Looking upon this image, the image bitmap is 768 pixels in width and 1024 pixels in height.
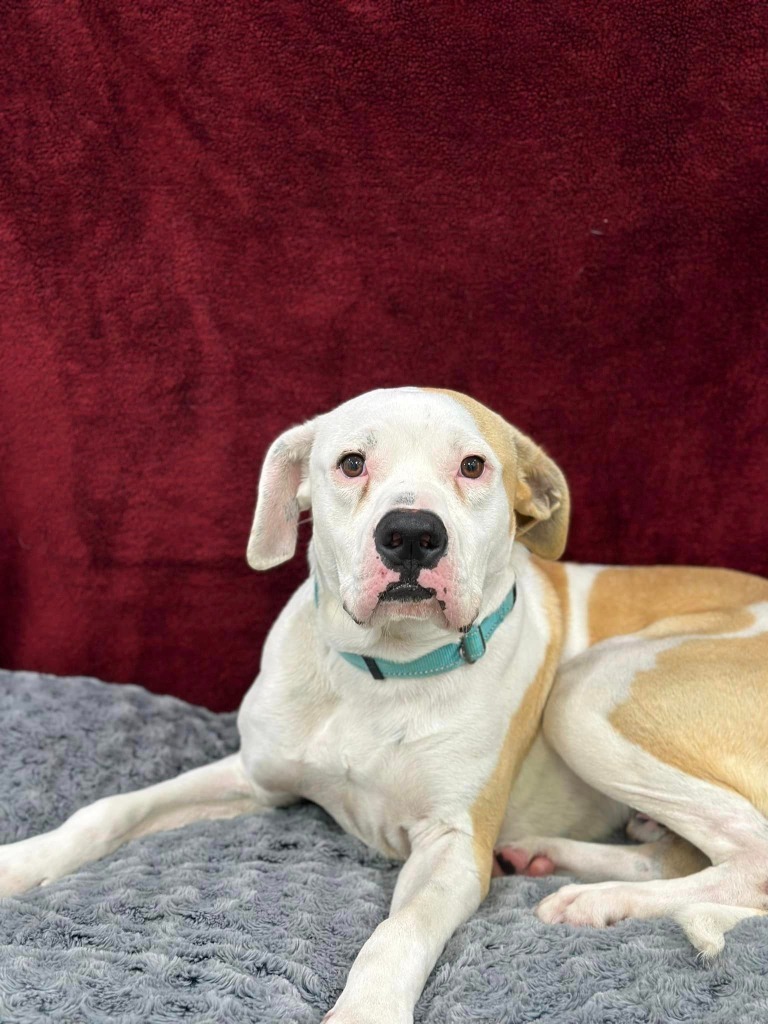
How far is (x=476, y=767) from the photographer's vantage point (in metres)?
2.33

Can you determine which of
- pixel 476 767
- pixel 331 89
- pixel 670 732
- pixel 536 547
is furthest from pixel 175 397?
pixel 670 732

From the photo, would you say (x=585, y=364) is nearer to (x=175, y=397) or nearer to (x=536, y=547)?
(x=536, y=547)

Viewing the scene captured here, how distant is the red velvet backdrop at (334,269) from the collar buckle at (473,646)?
3.17 ft

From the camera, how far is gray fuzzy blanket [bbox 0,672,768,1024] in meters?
1.76

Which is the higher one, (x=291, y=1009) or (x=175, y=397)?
(x=175, y=397)

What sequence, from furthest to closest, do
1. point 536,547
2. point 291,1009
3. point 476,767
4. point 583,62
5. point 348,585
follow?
point 583,62, point 536,547, point 476,767, point 348,585, point 291,1009

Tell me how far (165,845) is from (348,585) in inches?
34.3

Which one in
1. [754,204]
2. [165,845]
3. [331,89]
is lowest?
[165,845]

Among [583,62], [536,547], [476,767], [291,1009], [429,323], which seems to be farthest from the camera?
[429,323]

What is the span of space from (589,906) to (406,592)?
80cm

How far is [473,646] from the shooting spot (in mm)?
2322

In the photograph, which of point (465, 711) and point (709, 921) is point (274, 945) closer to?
point (465, 711)

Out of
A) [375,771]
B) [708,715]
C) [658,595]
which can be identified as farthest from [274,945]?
[658,595]

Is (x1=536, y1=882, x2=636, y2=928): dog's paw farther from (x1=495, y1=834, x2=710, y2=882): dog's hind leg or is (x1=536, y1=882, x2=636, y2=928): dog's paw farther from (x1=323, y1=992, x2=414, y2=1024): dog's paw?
(x1=323, y1=992, x2=414, y2=1024): dog's paw
